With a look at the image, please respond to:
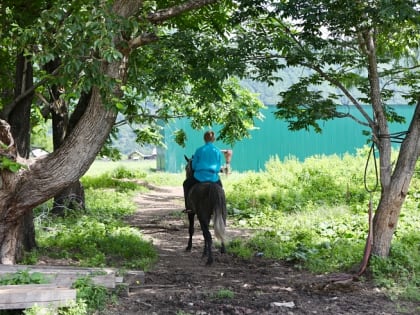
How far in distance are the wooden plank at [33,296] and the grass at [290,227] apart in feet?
6.36

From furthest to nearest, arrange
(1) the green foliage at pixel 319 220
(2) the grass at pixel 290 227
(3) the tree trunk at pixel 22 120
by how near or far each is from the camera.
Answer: (3) the tree trunk at pixel 22 120, (2) the grass at pixel 290 227, (1) the green foliage at pixel 319 220

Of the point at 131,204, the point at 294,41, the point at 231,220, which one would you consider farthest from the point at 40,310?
the point at 131,204

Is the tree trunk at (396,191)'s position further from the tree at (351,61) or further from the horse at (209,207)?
the horse at (209,207)

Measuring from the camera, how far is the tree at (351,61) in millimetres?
7820

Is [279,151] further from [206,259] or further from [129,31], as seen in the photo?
[129,31]

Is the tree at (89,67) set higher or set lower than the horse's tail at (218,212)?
higher

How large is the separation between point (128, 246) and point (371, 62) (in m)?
4.81

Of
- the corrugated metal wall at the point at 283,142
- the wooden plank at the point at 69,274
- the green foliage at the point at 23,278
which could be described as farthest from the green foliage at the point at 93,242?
the corrugated metal wall at the point at 283,142

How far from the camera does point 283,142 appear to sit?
25953 millimetres

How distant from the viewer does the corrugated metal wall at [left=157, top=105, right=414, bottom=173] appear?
25250mm

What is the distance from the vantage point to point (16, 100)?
8.44 metres

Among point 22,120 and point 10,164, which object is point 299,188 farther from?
point 10,164

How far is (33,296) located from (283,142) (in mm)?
21002

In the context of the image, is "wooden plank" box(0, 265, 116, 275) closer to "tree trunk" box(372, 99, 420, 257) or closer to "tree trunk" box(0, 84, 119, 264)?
"tree trunk" box(0, 84, 119, 264)
